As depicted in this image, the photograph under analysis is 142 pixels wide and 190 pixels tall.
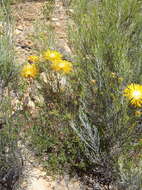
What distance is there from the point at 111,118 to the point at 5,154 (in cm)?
91

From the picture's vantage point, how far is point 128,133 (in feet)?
7.57

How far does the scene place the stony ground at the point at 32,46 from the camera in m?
2.42

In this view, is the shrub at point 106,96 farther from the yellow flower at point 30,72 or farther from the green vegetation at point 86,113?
the yellow flower at point 30,72

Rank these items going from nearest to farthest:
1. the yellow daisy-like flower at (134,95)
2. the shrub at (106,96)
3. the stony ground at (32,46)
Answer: the yellow daisy-like flower at (134,95)
the shrub at (106,96)
the stony ground at (32,46)

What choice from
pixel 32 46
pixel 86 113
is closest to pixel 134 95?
pixel 86 113

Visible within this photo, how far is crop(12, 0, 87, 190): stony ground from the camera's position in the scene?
242 centimetres

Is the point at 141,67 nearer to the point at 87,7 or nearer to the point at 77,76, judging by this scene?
the point at 77,76

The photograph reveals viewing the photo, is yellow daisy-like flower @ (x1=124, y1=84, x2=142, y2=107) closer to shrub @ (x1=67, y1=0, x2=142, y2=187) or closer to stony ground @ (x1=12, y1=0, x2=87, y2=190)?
shrub @ (x1=67, y1=0, x2=142, y2=187)

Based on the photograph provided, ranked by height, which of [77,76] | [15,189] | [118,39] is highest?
[118,39]

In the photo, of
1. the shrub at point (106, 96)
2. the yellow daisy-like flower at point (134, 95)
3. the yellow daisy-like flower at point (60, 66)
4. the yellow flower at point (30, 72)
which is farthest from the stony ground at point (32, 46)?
the yellow daisy-like flower at point (134, 95)

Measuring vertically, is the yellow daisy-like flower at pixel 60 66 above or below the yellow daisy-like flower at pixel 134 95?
above

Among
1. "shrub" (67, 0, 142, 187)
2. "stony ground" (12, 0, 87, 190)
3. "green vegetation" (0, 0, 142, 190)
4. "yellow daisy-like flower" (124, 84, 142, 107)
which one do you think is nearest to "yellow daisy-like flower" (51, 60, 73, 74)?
"green vegetation" (0, 0, 142, 190)

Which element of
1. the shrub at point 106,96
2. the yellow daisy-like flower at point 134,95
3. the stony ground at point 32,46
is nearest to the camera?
the yellow daisy-like flower at point 134,95

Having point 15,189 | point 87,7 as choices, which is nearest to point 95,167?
point 15,189
